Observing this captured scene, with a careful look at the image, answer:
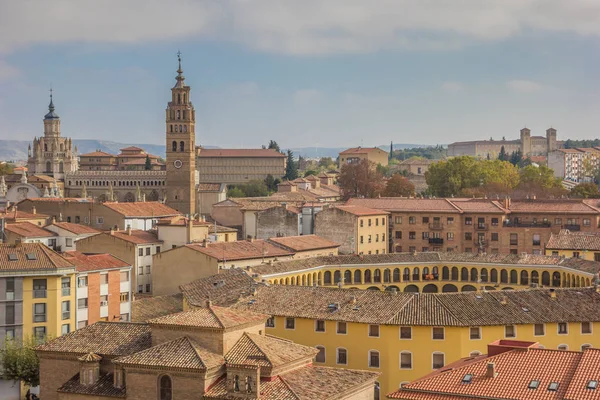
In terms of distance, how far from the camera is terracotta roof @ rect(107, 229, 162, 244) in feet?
266

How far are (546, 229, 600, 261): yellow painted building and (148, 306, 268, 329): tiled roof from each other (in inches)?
1789

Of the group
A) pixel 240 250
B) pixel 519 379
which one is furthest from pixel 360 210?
pixel 519 379

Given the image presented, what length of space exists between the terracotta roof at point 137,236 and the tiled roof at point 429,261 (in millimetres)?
13240

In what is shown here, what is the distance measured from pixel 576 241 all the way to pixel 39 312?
4605 centimetres

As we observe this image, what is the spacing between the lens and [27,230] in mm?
81938

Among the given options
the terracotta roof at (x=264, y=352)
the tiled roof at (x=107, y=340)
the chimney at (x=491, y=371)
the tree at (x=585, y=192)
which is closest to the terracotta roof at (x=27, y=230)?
the tiled roof at (x=107, y=340)

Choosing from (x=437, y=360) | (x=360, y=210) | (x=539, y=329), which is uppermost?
(x=360, y=210)

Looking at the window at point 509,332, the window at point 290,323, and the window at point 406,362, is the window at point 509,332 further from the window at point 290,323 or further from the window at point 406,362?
the window at point 290,323

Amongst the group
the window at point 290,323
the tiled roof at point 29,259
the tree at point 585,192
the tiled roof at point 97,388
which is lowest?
the tiled roof at point 97,388

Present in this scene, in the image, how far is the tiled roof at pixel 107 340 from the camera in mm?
41406

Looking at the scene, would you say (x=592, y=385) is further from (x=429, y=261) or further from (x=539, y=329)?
(x=429, y=261)

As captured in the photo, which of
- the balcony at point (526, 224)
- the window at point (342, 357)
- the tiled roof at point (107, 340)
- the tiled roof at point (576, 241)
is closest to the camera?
the tiled roof at point (107, 340)

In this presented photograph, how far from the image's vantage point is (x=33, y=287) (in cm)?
5491

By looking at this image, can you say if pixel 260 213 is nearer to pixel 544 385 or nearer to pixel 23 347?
pixel 23 347
